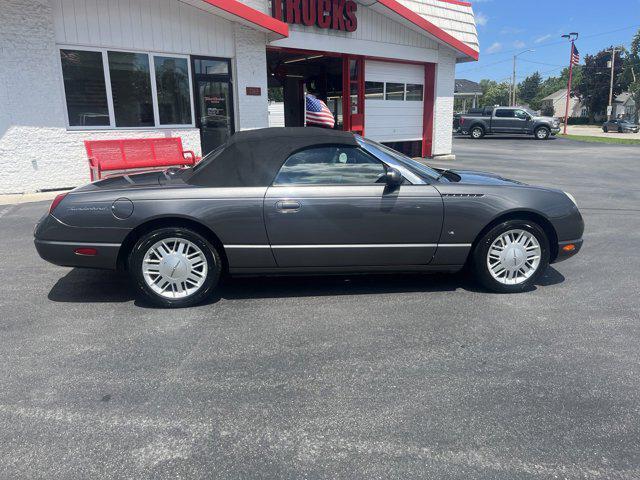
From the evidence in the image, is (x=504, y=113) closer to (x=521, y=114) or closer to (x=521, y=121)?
(x=521, y=114)

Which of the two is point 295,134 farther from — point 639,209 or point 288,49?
point 288,49

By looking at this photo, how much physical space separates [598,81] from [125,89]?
78489mm

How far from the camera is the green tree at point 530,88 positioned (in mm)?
148275

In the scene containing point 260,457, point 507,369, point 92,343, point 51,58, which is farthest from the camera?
point 51,58

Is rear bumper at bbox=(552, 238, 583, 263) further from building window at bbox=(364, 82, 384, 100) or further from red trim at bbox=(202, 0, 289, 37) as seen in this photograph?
building window at bbox=(364, 82, 384, 100)

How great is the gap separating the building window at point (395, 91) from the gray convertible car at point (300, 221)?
12010mm

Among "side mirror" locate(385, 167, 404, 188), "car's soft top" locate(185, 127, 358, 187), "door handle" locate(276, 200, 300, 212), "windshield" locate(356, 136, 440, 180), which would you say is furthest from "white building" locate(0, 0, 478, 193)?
"side mirror" locate(385, 167, 404, 188)

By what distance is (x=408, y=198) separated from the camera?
4219mm

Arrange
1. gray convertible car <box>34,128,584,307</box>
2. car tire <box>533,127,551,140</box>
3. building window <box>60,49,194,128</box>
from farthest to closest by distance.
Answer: car tire <box>533,127,551,140</box> → building window <box>60,49,194,128</box> → gray convertible car <box>34,128,584,307</box>

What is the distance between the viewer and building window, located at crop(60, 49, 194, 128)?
9719 mm

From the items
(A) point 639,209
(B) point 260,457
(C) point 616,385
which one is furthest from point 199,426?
(A) point 639,209

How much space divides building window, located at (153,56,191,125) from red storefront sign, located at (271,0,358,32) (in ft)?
9.70

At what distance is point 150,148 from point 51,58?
243cm

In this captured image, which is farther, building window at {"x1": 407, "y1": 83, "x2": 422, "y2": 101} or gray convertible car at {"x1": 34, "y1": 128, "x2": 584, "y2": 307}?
building window at {"x1": 407, "y1": 83, "x2": 422, "y2": 101}
